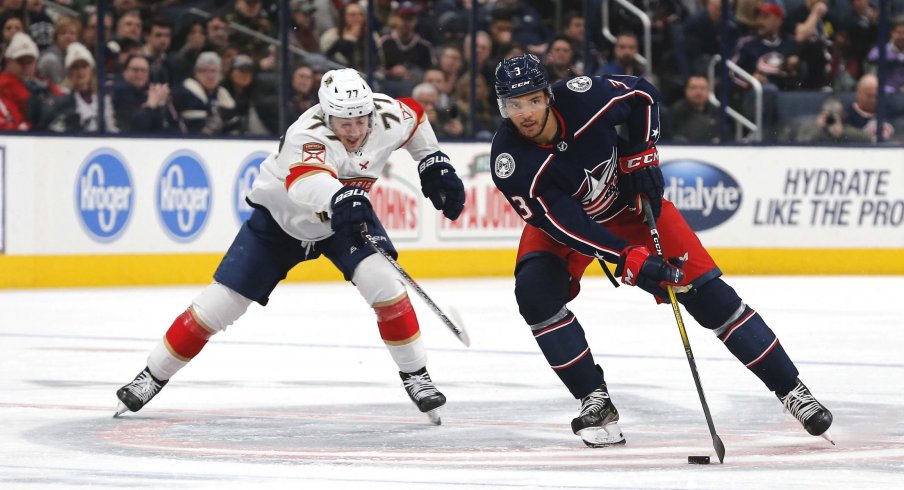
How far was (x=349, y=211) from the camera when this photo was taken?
516 centimetres

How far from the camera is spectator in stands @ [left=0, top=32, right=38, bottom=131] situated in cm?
1068

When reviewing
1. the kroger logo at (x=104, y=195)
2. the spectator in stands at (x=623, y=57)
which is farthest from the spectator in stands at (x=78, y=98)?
the spectator in stands at (x=623, y=57)

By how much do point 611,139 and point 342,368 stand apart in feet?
7.72

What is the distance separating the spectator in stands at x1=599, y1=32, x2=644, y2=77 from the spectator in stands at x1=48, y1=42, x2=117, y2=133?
3.89 m

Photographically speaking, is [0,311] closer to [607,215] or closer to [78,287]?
[78,287]

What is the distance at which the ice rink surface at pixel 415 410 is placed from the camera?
14.7ft

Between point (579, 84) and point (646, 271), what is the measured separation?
669 mm

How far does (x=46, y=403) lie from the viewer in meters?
5.90

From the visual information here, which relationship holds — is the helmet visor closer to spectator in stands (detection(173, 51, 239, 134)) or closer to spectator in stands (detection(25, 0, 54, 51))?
spectator in stands (detection(25, 0, 54, 51))

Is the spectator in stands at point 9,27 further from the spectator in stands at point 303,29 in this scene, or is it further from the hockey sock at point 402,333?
the hockey sock at point 402,333

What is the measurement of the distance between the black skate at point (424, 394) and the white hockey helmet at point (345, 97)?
94 cm

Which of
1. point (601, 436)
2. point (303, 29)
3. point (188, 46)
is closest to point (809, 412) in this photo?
point (601, 436)

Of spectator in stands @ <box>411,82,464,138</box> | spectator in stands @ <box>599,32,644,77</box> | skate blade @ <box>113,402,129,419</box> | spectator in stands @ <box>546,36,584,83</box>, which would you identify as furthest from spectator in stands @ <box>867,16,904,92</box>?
skate blade @ <box>113,402,129,419</box>

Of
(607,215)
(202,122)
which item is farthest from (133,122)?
(607,215)
